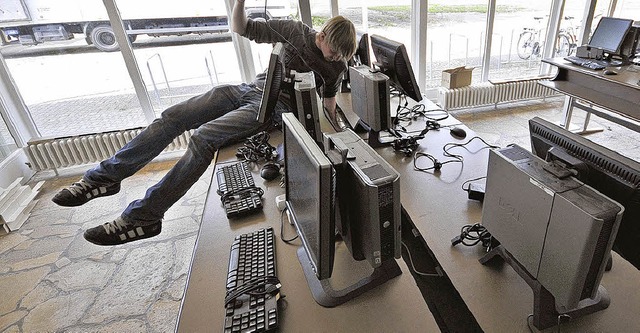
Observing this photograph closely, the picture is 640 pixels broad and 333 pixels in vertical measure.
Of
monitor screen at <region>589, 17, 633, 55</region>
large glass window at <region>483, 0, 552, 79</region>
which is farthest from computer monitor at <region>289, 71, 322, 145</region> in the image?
large glass window at <region>483, 0, 552, 79</region>

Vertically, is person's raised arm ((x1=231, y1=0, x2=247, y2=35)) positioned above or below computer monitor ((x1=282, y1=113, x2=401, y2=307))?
above

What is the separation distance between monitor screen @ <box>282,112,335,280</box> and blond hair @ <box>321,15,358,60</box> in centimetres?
109

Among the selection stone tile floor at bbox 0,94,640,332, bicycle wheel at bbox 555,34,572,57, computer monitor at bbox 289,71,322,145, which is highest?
computer monitor at bbox 289,71,322,145

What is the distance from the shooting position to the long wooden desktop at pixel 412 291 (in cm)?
88

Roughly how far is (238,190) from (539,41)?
15.9ft

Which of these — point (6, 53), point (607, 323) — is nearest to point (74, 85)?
point (6, 53)

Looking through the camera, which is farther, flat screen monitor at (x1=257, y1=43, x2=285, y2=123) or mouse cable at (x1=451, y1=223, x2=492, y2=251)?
flat screen monitor at (x1=257, y1=43, x2=285, y2=123)

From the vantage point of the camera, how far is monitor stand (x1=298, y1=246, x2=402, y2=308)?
0.94m

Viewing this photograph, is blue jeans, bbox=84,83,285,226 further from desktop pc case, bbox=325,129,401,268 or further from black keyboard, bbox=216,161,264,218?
desktop pc case, bbox=325,129,401,268

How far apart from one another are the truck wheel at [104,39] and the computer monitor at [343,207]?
10.4 feet

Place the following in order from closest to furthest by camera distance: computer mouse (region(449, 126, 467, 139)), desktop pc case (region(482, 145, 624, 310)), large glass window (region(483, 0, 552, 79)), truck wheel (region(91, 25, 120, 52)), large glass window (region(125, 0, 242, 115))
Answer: desktop pc case (region(482, 145, 624, 310)) < computer mouse (region(449, 126, 467, 139)) < truck wheel (region(91, 25, 120, 52)) < large glass window (region(125, 0, 242, 115)) < large glass window (region(483, 0, 552, 79))

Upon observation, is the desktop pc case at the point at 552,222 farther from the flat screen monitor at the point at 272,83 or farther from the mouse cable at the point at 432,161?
the flat screen monitor at the point at 272,83

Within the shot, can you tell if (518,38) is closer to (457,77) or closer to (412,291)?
(457,77)

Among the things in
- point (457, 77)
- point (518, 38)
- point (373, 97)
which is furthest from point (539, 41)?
point (373, 97)
